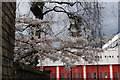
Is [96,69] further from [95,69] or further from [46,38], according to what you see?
[46,38]

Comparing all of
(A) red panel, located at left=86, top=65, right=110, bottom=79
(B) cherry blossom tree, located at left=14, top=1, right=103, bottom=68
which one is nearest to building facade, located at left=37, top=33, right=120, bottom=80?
(A) red panel, located at left=86, top=65, right=110, bottom=79

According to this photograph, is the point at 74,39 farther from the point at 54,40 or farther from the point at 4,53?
the point at 4,53

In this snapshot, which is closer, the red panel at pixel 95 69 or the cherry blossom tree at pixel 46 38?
the cherry blossom tree at pixel 46 38

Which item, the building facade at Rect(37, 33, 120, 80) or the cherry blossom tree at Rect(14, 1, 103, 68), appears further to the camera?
the building facade at Rect(37, 33, 120, 80)

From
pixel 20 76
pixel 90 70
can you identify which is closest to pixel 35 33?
pixel 20 76

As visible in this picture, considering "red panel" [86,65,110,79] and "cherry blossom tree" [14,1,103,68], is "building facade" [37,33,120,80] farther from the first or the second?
"cherry blossom tree" [14,1,103,68]

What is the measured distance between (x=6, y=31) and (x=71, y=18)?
17.2 feet

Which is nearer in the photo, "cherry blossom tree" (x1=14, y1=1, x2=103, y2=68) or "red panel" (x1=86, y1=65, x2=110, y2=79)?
"cherry blossom tree" (x1=14, y1=1, x2=103, y2=68)

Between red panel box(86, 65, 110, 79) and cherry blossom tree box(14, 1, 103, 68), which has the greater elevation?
cherry blossom tree box(14, 1, 103, 68)

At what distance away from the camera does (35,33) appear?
290 inches

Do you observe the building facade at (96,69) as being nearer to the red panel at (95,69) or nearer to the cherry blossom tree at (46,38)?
the red panel at (95,69)

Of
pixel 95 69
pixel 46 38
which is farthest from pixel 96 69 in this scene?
pixel 46 38

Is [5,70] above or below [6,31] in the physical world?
below

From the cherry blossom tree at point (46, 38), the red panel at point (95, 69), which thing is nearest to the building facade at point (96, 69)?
the red panel at point (95, 69)
